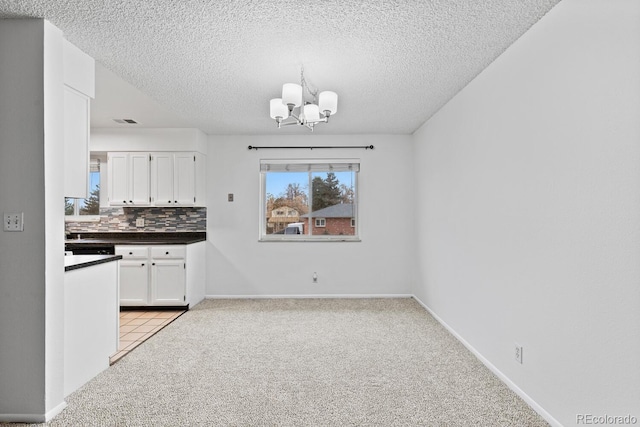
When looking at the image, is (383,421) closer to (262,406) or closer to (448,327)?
(262,406)

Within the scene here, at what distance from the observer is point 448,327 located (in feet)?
12.3

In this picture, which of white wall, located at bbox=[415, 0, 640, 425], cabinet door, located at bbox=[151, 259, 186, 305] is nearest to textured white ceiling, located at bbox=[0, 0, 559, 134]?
white wall, located at bbox=[415, 0, 640, 425]

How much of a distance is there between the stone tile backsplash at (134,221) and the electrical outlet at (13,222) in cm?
303

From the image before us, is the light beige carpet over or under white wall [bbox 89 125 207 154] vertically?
under

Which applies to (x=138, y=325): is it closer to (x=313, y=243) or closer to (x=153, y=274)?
(x=153, y=274)

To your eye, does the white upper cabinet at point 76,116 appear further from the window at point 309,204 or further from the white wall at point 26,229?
the window at point 309,204

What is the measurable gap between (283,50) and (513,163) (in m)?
1.75

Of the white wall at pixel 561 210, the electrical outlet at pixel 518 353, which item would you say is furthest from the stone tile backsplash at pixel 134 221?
the electrical outlet at pixel 518 353

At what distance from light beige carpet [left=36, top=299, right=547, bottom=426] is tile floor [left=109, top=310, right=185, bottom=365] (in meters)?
0.12

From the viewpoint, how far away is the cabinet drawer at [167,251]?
181 inches

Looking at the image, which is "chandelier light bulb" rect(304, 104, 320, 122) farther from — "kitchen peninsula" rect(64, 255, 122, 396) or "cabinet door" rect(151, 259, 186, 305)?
"cabinet door" rect(151, 259, 186, 305)

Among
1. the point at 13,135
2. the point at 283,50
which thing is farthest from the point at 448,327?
the point at 13,135

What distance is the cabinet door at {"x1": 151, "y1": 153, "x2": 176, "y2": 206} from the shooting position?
196 inches

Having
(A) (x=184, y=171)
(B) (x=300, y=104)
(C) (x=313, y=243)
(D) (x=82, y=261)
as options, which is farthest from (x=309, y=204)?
(D) (x=82, y=261)
